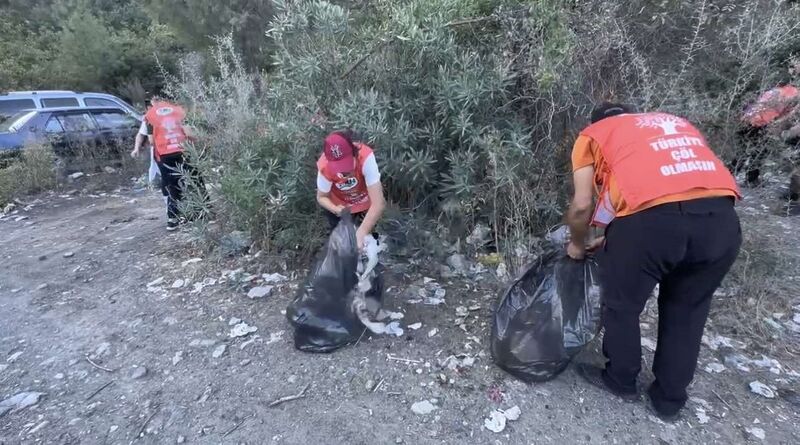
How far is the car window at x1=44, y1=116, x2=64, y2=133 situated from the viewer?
24.1 feet

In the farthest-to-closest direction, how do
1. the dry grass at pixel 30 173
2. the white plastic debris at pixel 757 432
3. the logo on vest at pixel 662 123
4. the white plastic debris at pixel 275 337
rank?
the dry grass at pixel 30 173
the white plastic debris at pixel 275 337
the white plastic debris at pixel 757 432
the logo on vest at pixel 662 123

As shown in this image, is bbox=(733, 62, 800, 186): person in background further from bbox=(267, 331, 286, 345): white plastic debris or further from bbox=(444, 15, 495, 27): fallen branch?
bbox=(267, 331, 286, 345): white plastic debris

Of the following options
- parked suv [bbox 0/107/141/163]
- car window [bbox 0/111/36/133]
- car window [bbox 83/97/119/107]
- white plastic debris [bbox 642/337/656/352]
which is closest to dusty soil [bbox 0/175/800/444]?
white plastic debris [bbox 642/337/656/352]

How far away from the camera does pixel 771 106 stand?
3096 mm

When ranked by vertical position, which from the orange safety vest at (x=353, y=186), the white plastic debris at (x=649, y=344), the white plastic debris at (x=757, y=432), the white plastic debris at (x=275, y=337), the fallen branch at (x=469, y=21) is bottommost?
the white plastic debris at (x=757, y=432)

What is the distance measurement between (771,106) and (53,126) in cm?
909

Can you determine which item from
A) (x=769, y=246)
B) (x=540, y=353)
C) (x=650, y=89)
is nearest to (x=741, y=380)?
(x=540, y=353)

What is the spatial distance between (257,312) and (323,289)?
0.77m

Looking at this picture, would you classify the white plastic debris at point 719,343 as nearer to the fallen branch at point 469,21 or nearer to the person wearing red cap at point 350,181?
the person wearing red cap at point 350,181

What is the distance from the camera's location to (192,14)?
1005 cm

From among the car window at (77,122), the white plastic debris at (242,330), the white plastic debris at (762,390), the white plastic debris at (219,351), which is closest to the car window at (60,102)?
the car window at (77,122)

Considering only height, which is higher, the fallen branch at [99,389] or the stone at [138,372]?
the stone at [138,372]

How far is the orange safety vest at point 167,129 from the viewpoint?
452 cm

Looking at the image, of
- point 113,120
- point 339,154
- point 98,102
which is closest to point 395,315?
point 339,154
